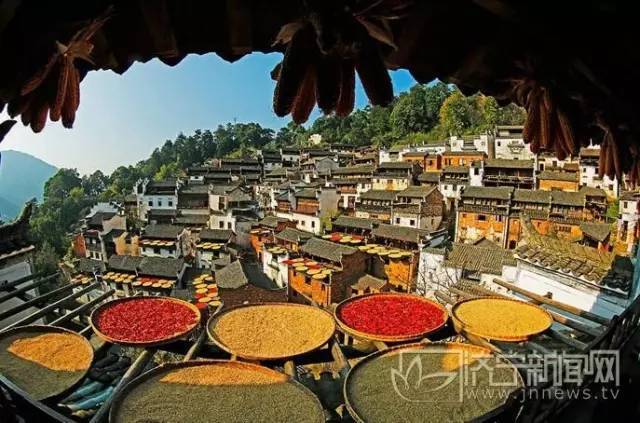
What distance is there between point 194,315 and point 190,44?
2.80 metres

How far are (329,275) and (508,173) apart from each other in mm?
20660

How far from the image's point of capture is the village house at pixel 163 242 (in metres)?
35.2

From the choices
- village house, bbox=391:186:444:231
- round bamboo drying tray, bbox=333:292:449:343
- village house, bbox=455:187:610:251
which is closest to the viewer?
round bamboo drying tray, bbox=333:292:449:343

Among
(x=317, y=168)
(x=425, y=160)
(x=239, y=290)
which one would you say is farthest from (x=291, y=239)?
(x=317, y=168)

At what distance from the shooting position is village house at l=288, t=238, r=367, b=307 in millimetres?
25281

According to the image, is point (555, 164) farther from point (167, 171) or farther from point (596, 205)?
point (167, 171)

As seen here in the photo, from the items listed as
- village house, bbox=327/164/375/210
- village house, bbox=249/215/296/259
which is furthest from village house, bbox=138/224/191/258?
village house, bbox=327/164/375/210

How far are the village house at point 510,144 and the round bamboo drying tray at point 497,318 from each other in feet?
138

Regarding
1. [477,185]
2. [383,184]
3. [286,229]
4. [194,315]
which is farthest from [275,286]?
[194,315]

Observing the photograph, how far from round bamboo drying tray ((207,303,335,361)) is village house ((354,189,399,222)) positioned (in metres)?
29.9

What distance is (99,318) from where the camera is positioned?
3.75 metres

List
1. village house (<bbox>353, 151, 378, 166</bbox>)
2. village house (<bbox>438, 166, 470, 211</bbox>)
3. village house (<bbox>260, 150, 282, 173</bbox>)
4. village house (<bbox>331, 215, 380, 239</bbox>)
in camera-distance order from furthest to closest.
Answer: village house (<bbox>260, 150, 282, 173</bbox>) → village house (<bbox>353, 151, 378, 166</bbox>) → village house (<bbox>438, 166, 470, 211</bbox>) → village house (<bbox>331, 215, 380, 239</bbox>)

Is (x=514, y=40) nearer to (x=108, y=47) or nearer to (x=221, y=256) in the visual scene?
(x=108, y=47)

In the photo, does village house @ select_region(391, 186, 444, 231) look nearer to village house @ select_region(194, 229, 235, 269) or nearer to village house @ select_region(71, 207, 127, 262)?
village house @ select_region(194, 229, 235, 269)
